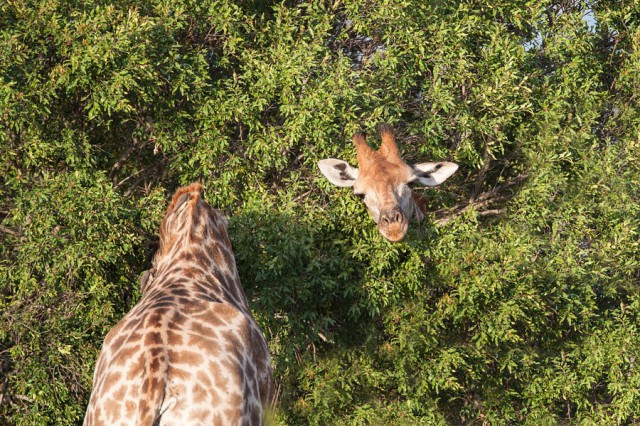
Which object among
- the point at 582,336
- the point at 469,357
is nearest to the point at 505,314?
the point at 469,357

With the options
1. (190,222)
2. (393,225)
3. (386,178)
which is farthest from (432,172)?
(190,222)

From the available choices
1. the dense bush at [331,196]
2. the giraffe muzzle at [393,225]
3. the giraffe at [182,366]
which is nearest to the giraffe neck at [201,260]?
the giraffe at [182,366]

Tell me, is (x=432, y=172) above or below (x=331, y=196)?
above

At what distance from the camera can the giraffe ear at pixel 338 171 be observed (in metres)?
10.3

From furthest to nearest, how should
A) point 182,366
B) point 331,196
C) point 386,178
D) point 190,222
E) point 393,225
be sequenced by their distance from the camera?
point 331,196, point 386,178, point 393,225, point 190,222, point 182,366

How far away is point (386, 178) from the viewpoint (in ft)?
32.2

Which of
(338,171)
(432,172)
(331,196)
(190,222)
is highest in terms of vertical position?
(190,222)

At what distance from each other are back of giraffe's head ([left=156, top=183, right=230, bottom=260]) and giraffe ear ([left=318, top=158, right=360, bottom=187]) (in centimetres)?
174

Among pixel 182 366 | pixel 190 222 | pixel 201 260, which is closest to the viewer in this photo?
pixel 182 366

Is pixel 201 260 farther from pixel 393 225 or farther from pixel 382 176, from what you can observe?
pixel 382 176

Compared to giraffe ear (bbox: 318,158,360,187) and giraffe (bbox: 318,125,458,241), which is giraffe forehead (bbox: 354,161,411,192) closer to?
giraffe (bbox: 318,125,458,241)

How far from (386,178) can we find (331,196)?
1.56 meters

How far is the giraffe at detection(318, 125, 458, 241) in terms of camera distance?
9.41 m

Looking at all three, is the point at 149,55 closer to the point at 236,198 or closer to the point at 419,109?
the point at 236,198
